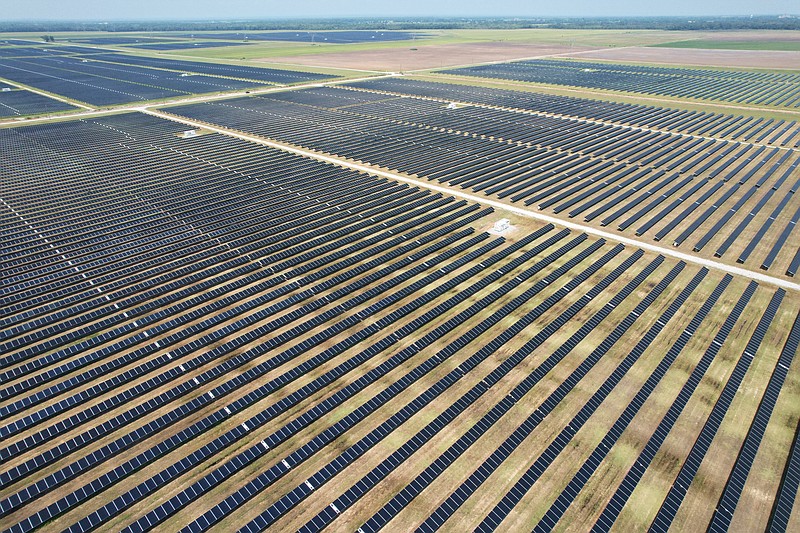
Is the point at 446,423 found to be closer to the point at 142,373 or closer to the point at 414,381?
the point at 414,381

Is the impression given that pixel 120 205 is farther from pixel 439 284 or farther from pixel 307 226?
pixel 439 284

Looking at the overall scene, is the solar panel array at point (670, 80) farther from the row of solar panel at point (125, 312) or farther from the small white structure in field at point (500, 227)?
the row of solar panel at point (125, 312)

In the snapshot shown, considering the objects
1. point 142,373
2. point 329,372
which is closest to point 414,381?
point 329,372

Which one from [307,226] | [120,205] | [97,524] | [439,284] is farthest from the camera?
[120,205]

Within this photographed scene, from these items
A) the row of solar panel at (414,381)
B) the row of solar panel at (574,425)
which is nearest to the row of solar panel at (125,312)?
the row of solar panel at (414,381)

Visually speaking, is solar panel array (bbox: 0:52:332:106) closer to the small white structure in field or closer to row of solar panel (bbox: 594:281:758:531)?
the small white structure in field

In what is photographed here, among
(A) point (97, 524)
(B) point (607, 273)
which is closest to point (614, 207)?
(B) point (607, 273)
